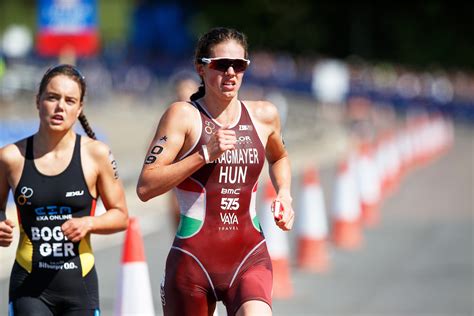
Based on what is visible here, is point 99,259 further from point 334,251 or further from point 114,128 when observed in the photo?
point 114,128

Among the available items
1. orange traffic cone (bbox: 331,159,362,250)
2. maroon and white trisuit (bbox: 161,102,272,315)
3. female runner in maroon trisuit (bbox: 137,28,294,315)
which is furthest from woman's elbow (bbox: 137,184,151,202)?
orange traffic cone (bbox: 331,159,362,250)

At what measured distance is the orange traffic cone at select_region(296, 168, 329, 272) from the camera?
46.8ft

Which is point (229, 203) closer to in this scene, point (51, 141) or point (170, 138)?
point (170, 138)

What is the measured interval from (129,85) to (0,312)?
1664 inches

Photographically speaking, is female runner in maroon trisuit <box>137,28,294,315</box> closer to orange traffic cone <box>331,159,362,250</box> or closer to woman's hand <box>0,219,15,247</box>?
woman's hand <box>0,219,15,247</box>

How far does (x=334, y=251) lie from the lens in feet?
51.4

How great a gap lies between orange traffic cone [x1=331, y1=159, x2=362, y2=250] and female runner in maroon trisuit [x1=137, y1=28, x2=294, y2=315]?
378 inches

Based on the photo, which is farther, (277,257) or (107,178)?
(277,257)

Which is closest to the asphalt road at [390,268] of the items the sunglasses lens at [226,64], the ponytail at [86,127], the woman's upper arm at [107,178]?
the ponytail at [86,127]

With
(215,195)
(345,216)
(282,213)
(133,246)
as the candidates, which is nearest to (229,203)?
(215,195)

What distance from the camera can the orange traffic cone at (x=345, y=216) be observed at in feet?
53.2

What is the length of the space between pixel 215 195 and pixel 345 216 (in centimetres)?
1010

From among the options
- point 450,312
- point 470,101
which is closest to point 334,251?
point 450,312

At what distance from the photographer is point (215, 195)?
20.9ft
